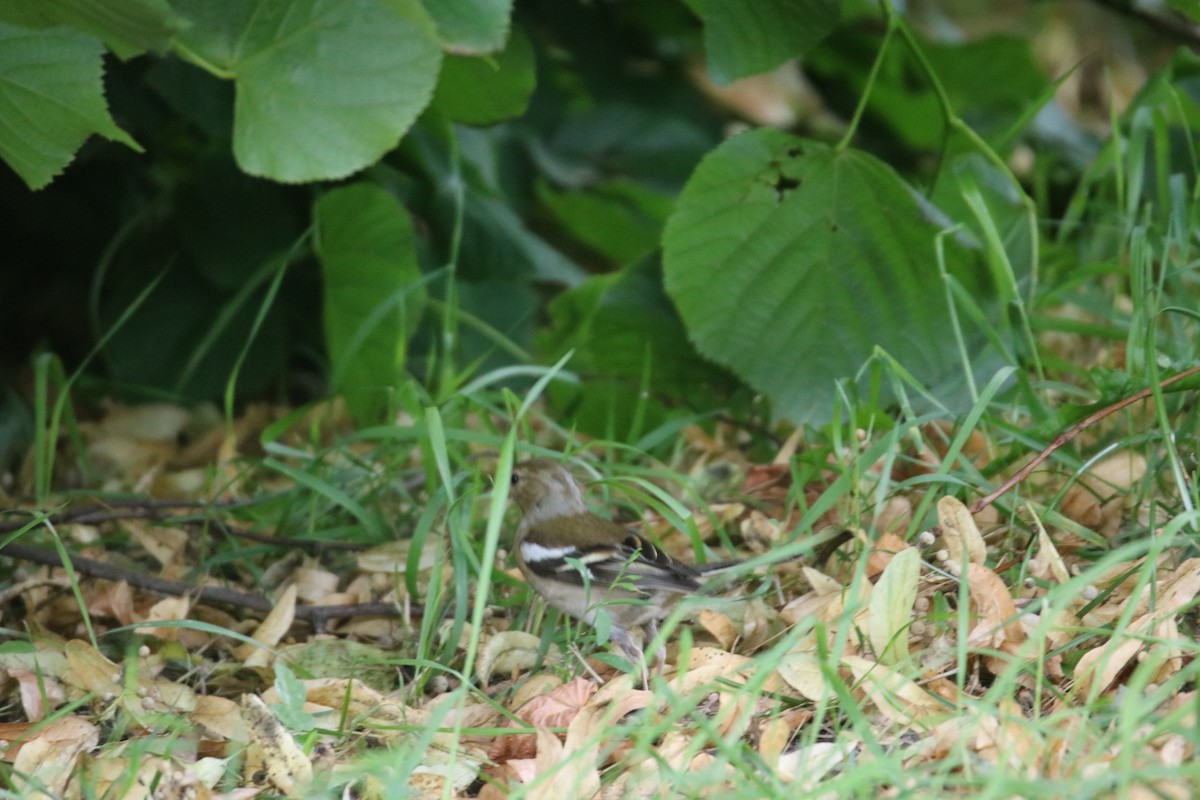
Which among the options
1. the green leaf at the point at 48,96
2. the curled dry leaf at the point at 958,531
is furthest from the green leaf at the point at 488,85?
the curled dry leaf at the point at 958,531

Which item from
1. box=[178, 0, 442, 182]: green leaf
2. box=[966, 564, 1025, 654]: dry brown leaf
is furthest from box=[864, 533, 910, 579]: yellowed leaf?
box=[178, 0, 442, 182]: green leaf

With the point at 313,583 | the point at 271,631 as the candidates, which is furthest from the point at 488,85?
the point at 271,631

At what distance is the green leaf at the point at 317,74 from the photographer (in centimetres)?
260

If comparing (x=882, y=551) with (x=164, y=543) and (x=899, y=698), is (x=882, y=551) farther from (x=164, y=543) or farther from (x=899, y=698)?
(x=164, y=543)

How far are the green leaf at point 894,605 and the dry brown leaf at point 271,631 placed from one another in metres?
1.14

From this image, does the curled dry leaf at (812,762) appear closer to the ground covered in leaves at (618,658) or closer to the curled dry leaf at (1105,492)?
the ground covered in leaves at (618,658)

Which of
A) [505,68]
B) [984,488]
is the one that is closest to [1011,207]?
[984,488]

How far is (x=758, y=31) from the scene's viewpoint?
2.84 metres

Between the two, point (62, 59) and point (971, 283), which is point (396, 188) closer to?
point (62, 59)

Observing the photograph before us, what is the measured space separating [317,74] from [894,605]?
1.57 metres

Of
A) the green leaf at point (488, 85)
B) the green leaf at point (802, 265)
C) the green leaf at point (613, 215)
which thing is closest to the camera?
the green leaf at point (802, 265)

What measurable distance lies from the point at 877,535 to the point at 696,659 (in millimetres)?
595

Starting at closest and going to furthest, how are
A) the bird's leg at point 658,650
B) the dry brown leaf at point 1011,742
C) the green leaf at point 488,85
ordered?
the dry brown leaf at point 1011,742, the bird's leg at point 658,650, the green leaf at point 488,85

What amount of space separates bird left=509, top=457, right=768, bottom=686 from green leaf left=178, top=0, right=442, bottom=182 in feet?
2.74
